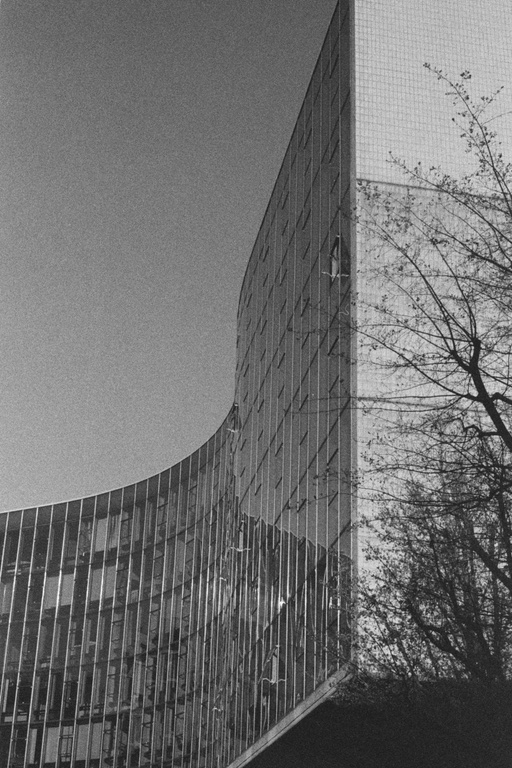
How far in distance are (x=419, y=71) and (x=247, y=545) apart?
15565mm

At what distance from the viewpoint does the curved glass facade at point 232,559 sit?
25062 millimetres

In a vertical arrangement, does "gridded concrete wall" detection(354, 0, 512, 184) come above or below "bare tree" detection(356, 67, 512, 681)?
above

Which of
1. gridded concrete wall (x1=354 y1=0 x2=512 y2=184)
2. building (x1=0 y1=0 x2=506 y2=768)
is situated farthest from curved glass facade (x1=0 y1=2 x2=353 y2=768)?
A: gridded concrete wall (x1=354 y1=0 x2=512 y2=184)

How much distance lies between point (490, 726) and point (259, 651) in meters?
16.1

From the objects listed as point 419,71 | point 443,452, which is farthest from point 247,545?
point 443,452

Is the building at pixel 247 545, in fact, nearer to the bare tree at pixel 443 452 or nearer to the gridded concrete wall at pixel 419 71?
the gridded concrete wall at pixel 419 71

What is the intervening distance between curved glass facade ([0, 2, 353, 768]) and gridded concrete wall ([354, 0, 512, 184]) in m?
0.74

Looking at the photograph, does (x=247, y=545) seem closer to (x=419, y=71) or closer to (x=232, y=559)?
(x=232, y=559)

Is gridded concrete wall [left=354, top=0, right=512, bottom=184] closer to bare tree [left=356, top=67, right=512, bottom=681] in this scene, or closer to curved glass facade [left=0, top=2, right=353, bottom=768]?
bare tree [left=356, top=67, right=512, bottom=681]

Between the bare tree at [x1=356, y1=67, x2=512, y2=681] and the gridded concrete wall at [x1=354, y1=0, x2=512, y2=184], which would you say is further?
the gridded concrete wall at [x1=354, y1=0, x2=512, y2=184]

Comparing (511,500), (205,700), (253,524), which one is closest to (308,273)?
(253,524)

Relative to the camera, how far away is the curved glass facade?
25.1m

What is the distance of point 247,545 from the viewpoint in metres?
34.7

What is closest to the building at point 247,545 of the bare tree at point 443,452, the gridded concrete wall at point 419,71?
the gridded concrete wall at point 419,71
